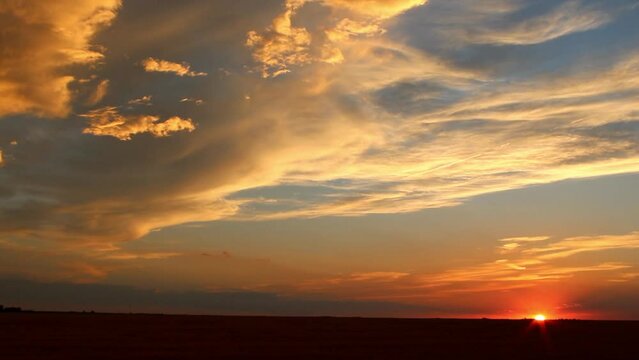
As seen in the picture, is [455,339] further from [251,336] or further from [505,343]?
[251,336]

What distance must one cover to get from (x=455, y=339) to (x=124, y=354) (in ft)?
61.2

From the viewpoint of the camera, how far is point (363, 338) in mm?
35500

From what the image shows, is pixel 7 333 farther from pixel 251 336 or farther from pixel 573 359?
pixel 573 359

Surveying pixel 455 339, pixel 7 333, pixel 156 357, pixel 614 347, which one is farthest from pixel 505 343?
pixel 7 333

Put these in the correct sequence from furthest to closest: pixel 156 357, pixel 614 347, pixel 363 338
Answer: pixel 363 338
pixel 614 347
pixel 156 357

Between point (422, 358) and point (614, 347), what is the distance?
1266 cm

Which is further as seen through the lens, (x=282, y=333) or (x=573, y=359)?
(x=282, y=333)

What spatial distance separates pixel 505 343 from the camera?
34844 millimetres

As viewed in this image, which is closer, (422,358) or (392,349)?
(422,358)

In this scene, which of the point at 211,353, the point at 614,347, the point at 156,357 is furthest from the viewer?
the point at 614,347

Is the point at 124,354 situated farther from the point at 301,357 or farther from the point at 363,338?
the point at 363,338

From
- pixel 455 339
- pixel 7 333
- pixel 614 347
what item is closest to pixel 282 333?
pixel 455 339

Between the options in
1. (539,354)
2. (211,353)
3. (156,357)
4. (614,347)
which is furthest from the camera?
(614,347)

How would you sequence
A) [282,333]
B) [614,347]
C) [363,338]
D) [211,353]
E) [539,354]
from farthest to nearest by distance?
[282,333] → [363,338] → [614,347] → [539,354] → [211,353]
